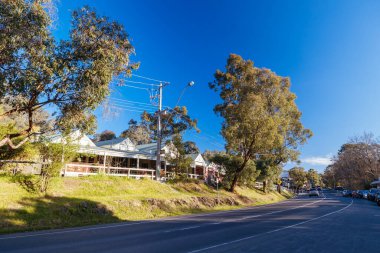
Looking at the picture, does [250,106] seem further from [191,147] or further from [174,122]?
[191,147]

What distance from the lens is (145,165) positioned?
42562 mm

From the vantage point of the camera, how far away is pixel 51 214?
1489cm

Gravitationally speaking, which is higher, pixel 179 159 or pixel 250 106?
pixel 250 106

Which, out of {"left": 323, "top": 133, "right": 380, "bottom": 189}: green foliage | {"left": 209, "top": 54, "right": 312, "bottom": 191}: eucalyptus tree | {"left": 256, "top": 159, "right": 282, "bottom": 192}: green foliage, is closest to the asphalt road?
{"left": 209, "top": 54, "right": 312, "bottom": 191}: eucalyptus tree

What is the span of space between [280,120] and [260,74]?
585 cm

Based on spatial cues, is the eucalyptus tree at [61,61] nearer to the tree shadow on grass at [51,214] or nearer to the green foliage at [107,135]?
the tree shadow on grass at [51,214]

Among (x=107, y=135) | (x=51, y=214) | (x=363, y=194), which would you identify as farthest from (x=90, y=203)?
(x=107, y=135)

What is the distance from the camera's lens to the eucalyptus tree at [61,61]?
40.1ft

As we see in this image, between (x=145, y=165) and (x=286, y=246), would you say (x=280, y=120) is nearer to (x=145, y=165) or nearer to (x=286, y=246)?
(x=145, y=165)

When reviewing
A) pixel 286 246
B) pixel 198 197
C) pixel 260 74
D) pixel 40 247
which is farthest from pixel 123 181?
pixel 260 74

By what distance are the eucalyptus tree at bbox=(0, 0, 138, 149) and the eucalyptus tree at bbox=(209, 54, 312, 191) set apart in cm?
1960

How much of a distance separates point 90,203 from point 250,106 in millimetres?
20413

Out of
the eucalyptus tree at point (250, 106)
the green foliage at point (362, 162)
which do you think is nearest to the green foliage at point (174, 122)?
the eucalyptus tree at point (250, 106)

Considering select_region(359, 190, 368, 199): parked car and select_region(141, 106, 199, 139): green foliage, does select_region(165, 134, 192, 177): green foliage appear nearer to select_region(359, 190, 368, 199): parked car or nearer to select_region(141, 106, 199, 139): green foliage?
select_region(141, 106, 199, 139): green foliage
